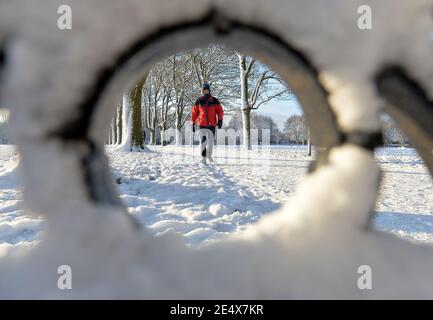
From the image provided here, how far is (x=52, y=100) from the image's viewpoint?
3.08ft

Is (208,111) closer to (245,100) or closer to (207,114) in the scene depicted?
(207,114)

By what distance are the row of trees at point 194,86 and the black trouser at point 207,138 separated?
360cm

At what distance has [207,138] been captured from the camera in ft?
25.2

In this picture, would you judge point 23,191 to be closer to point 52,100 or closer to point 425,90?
point 52,100

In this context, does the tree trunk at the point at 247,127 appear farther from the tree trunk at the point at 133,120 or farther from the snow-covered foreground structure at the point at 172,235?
the snow-covered foreground structure at the point at 172,235

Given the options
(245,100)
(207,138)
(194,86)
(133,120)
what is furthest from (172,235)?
(194,86)

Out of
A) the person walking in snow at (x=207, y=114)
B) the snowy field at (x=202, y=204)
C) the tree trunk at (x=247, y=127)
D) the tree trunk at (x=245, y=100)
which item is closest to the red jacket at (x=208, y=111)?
the person walking in snow at (x=207, y=114)

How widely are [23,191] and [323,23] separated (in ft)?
3.48

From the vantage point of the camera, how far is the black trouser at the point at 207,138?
24.6ft

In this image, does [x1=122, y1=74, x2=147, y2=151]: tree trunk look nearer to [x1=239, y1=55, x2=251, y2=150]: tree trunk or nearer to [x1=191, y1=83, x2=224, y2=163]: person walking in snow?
[x1=191, y1=83, x2=224, y2=163]: person walking in snow

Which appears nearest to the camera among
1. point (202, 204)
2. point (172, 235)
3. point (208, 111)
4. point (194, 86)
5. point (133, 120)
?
point (172, 235)

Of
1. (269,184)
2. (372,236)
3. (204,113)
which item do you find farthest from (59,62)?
(204,113)

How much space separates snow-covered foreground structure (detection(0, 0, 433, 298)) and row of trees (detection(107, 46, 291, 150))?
9.70 meters

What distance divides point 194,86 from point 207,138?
16126 millimetres
